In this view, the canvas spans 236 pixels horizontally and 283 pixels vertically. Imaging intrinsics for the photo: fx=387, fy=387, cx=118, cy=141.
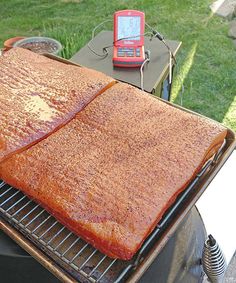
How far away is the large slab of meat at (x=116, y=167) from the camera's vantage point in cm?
98

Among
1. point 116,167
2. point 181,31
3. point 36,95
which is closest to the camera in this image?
point 116,167

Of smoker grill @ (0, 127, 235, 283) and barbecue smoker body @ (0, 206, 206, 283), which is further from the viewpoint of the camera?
barbecue smoker body @ (0, 206, 206, 283)

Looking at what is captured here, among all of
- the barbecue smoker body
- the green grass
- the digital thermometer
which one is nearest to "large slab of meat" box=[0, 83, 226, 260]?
the barbecue smoker body

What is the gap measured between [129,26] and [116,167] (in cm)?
115

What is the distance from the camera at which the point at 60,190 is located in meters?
1.04

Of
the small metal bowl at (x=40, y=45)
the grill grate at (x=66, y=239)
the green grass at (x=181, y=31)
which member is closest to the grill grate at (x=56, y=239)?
the grill grate at (x=66, y=239)

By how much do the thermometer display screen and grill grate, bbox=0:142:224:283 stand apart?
106 cm

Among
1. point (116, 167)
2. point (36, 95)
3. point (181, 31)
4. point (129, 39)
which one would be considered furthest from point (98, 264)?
point (181, 31)

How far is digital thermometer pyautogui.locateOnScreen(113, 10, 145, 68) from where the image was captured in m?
2.00

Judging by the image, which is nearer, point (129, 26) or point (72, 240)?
point (72, 240)

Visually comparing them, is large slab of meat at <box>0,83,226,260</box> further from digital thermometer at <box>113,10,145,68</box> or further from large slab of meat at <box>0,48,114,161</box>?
digital thermometer at <box>113,10,145,68</box>

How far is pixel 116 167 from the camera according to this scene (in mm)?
1084

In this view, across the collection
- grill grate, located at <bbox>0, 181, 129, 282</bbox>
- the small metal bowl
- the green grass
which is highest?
grill grate, located at <bbox>0, 181, 129, 282</bbox>

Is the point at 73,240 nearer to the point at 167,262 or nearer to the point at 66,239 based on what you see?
the point at 66,239
